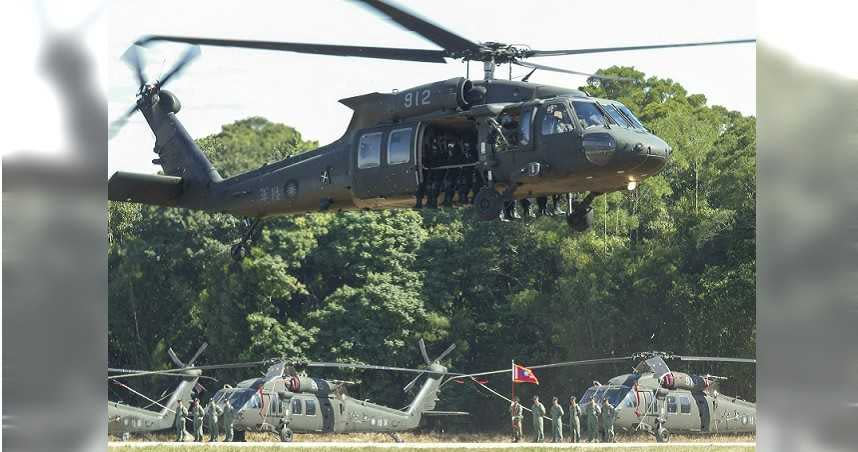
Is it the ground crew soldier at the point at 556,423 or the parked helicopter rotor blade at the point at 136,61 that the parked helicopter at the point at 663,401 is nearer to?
the ground crew soldier at the point at 556,423

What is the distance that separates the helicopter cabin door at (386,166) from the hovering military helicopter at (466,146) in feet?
0.05

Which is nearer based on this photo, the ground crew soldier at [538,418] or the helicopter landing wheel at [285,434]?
the helicopter landing wheel at [285,434]

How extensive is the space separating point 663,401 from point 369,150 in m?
11.2

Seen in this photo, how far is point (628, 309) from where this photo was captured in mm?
33000

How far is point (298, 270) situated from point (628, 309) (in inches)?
368

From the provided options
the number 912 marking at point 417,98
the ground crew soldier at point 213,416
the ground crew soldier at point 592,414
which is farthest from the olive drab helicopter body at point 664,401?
the number 912 marking at point 417,98

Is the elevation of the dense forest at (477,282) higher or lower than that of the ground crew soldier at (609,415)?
higher

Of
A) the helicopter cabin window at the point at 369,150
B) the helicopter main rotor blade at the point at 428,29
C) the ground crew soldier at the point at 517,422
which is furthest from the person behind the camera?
the ground crew soldier at the point at 517,422

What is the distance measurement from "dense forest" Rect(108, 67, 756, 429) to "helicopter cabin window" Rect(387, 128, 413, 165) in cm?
1753

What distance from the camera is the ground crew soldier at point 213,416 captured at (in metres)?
23.3

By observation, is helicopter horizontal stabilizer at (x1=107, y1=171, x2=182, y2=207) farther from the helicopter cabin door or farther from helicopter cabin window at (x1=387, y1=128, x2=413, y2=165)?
helicopter cabin window at (x1=387, y1=128, x2=413, y2=165)

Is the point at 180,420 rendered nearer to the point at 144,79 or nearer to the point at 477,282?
the point at 144,79
